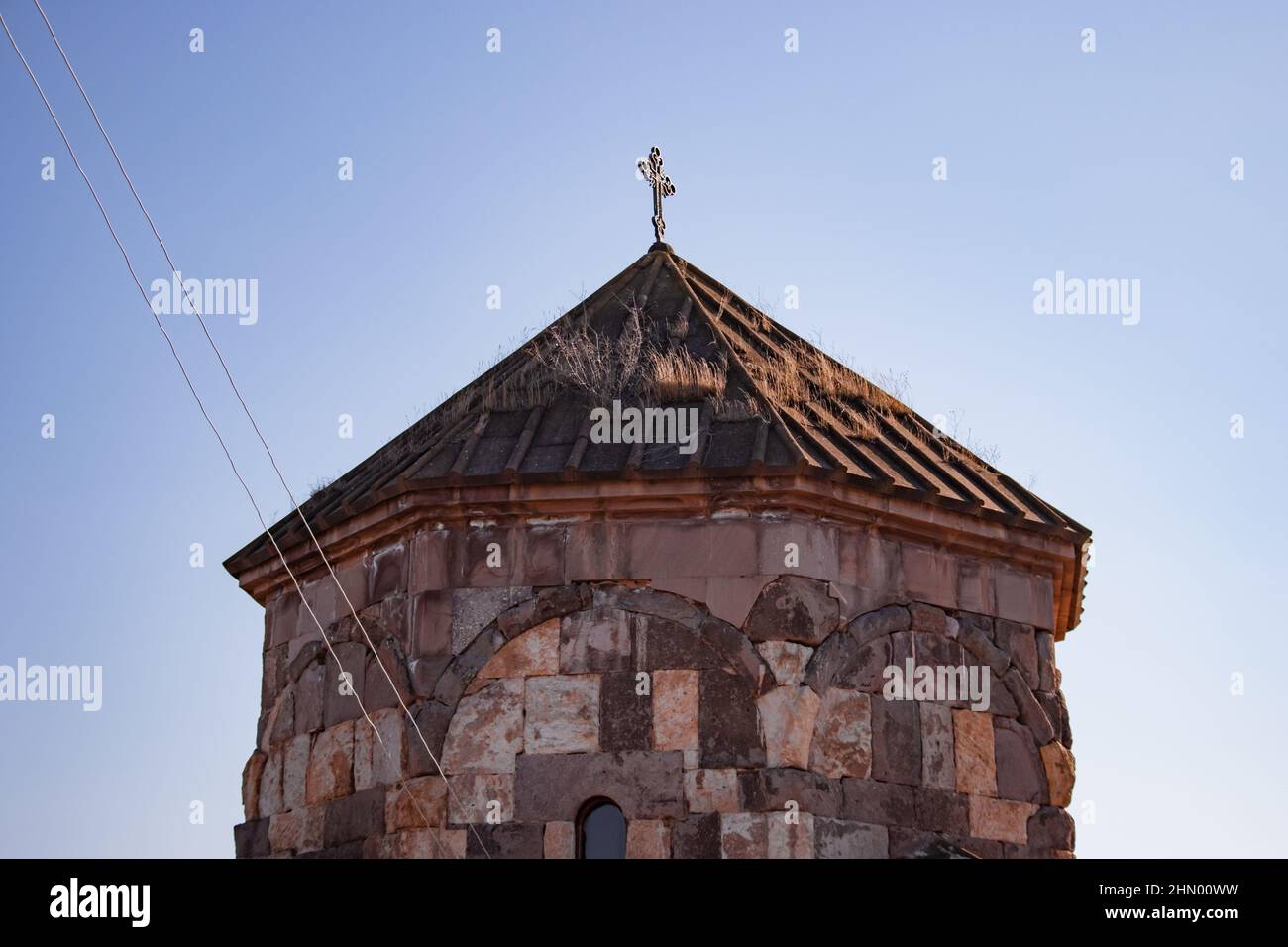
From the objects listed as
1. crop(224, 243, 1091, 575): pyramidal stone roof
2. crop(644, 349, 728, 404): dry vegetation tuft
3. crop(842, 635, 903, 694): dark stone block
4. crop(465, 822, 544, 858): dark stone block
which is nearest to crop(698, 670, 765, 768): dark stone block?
crop(842, 635, 903, 694): dark stone block

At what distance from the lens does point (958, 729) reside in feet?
25.4

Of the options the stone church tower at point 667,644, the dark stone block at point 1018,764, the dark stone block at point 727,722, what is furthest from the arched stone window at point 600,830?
the dark stone block at point 1018,764

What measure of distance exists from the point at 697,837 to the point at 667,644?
89 cm

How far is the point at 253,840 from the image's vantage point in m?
8.33

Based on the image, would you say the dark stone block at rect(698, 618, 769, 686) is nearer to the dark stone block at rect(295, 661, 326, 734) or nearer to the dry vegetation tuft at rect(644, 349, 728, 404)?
the dry vegetation tuft at rect(644, 349, 728, 404)

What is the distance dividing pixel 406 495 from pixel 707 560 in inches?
59.6

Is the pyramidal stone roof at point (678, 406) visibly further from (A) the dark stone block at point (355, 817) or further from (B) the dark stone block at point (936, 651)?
(A) the dark stone block at point (355, 817)

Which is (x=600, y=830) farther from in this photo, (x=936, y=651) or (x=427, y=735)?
(x=936, y=651)

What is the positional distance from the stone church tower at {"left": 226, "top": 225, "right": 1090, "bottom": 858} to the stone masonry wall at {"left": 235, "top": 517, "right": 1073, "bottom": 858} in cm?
1

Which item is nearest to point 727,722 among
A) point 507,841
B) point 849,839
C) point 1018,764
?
point 849,839

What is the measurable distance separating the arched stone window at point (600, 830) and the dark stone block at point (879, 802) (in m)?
1.02
